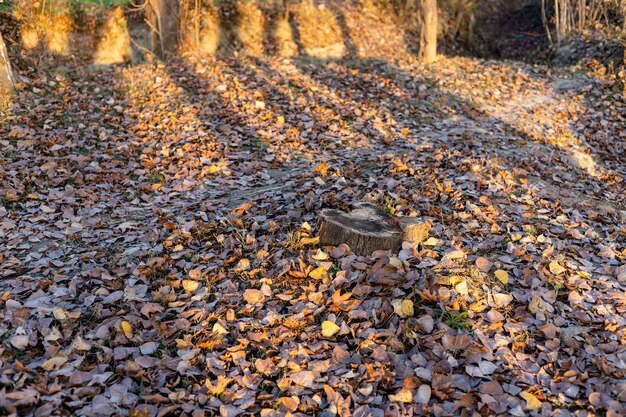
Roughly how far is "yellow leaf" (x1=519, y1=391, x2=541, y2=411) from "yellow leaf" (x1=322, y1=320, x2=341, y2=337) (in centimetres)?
133

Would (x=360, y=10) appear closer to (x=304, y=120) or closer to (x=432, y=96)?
(x=432, y=96)

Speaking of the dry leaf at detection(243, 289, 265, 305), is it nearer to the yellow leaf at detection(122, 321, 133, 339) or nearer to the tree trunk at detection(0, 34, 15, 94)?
the yellow leaf at detection(122, 321, 133, 339)

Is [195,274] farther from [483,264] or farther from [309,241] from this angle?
[483,264]

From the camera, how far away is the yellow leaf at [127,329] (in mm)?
3690

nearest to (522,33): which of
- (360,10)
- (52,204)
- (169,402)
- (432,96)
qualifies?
(360,10)

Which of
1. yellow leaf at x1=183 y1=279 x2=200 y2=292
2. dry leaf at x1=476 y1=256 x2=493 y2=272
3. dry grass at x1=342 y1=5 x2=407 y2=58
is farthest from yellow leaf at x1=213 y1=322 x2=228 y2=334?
dry grass at x1=342 y1=5 x2=407 y2=58

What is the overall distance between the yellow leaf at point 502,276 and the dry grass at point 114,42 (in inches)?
399

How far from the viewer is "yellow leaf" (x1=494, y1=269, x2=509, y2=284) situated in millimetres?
4234

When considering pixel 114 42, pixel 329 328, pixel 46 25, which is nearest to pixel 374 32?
pixel 114 42

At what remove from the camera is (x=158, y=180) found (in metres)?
6.65

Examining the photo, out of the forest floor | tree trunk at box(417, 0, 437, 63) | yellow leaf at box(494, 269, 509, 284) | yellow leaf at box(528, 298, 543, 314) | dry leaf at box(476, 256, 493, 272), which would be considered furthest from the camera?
tree trunk at box(417, 0, 437, 63)

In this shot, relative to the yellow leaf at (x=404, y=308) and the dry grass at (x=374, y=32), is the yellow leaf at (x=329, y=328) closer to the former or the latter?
the yellow leaf at (x=404, y=308)

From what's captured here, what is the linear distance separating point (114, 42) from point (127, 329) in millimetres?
9566

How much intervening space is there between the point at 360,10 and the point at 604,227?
40.2ft
